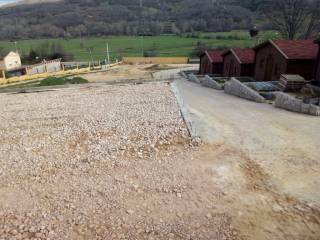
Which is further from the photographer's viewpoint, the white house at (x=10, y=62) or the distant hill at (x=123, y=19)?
the distant hill at (x=123, y=19)

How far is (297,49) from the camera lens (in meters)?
23.9

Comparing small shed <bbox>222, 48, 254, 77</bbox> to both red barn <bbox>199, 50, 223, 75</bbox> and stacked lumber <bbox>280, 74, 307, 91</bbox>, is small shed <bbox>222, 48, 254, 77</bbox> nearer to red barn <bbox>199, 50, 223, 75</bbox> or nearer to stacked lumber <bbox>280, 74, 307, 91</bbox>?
red barn <bbox>199, 50, 223, 75</bbox>

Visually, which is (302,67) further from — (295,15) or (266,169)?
(295,15)

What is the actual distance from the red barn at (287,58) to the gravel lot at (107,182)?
13.8 meters

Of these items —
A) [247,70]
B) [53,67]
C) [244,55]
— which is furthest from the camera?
[53,67]

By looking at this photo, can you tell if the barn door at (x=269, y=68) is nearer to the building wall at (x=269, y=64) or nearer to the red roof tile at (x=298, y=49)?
the building wall at (x=269, y=64)

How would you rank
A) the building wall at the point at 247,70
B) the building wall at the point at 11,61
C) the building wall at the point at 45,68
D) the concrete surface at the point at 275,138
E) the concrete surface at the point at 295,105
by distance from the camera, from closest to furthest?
the concrete surface at the point at 275,138 < the concrete surface at the point at 295,105 < the building wall at the point at 247,70 < the building wall at the point at 45,68 < the building wall at the point at 11,61


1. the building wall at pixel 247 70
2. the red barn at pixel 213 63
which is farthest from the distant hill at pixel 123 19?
the building wall at pixel 247 70

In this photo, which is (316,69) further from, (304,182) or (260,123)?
(304,182)

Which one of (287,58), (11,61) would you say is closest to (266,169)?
(287,58)

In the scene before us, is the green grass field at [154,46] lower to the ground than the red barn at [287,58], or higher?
lower

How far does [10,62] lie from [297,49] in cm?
5989

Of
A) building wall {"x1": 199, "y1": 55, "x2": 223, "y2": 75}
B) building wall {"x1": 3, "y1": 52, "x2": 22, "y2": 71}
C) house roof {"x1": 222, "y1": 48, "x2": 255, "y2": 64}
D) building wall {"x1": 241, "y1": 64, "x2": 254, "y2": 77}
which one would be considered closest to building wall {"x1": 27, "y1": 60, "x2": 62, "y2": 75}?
building wall {"x1": 3, "y1": 52, "x2": 22, "y2": 71}

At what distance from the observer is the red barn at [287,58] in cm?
2303
